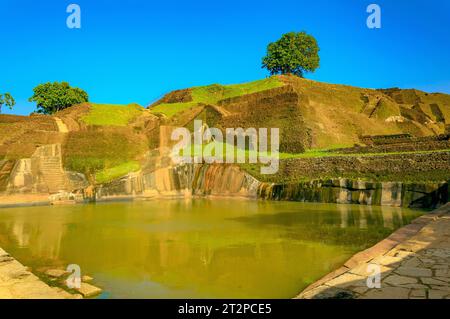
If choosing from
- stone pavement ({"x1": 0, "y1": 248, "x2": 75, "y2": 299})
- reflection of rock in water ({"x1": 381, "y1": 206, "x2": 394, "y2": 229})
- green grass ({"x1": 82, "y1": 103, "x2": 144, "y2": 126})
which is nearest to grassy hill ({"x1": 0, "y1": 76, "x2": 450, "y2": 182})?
green grass ({"x1": 82, "y1": 103, "x2": 144, "y2": 126})

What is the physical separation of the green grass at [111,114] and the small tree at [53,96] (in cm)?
1883

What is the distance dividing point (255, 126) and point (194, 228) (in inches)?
775

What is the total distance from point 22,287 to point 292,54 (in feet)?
153

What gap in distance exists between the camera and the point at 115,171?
73.4ft

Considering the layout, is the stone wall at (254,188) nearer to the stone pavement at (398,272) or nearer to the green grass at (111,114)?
the green grass at (111,114)

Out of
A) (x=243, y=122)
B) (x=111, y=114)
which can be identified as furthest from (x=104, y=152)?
(x=243, y=122)

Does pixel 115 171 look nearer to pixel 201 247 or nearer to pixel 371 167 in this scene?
pixel 371 167

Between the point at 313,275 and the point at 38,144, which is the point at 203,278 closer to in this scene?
the point at 313,275

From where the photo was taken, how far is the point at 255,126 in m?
29.2

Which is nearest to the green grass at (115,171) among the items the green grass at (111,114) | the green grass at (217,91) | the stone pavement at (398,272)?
the green grass at (111,114)

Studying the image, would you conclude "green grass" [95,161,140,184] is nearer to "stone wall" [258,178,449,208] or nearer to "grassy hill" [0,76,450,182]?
"grassy hill" [0,76,450,182]

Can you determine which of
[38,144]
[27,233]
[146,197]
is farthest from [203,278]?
[38,144]

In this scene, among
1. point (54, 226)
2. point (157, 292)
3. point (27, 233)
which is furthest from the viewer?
point (54, 226)

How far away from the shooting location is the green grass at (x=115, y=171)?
2162 cm
